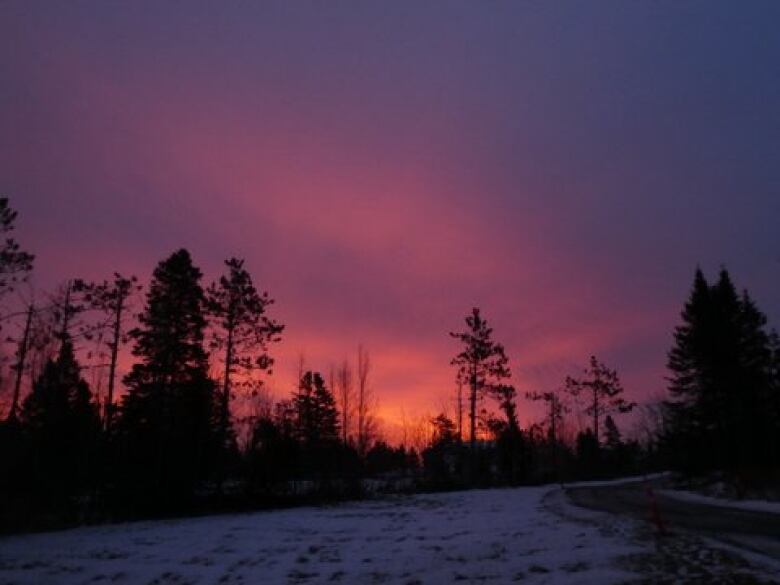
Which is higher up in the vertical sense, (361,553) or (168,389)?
(168,389)

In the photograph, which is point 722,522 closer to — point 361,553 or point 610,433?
point 361,553

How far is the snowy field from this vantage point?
41.4 ft

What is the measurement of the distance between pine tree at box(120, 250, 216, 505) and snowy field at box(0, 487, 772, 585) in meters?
9.02

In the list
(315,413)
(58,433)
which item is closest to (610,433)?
(315,413)

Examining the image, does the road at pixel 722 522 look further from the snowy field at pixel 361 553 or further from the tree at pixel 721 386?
the tree at pixel 721 386

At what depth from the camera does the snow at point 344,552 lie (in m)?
13.0

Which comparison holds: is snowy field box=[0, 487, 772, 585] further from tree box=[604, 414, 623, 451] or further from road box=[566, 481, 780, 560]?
tree box=[604, 414, 623, 451]

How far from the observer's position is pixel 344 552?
55.0 ft

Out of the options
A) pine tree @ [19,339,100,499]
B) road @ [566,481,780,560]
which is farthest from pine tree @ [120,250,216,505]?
road @ [566,481,780,560]

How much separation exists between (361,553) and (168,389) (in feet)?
73.4

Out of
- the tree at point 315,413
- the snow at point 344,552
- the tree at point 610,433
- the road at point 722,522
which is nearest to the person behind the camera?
the snow at point 344,552

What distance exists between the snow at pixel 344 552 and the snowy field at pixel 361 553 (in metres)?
0.03

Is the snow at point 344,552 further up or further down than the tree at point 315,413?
further down

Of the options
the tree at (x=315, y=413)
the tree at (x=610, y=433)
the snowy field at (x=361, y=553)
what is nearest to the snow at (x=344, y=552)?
A: the snowy field at (x=361, y=553)
